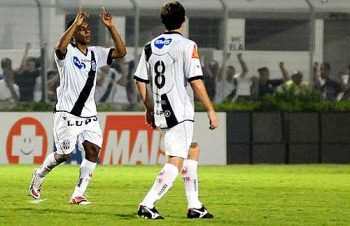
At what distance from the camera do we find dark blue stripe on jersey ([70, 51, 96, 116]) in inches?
550

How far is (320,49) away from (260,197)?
1140 centimetres

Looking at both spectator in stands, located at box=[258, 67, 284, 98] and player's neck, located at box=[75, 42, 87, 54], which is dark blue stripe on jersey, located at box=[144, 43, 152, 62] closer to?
player's neck, located at box=[75, 42, 87, 54]

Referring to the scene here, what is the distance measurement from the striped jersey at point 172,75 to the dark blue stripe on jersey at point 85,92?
2.12 meters

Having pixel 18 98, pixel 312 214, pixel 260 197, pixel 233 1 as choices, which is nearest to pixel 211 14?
pixel 233 1

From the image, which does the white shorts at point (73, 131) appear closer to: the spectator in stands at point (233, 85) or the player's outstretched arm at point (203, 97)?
the player's outstretched arm at point (203, 97)

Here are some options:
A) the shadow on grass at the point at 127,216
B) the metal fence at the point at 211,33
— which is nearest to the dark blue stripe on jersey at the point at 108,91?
the metal fence at the point at 211,33

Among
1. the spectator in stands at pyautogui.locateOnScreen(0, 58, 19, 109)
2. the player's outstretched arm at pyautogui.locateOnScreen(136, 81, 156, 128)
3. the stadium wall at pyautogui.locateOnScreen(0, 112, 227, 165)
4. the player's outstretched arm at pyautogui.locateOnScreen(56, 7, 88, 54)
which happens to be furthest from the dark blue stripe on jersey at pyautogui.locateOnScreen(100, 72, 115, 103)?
the player's outstretched arm at pyautogui.locateOnScreen(136, 81, 156, 128)

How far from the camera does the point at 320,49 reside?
26609 mm

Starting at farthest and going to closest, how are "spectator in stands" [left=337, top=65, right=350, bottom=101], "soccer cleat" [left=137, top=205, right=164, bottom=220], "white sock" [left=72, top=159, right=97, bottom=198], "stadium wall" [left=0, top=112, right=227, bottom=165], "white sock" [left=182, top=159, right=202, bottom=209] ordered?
"spectator in stands" [left=337, top=65, right=350, bottom=101] < "stadium wall" [left=0, top=112, right=227, bottom=165] < "white sock" [left=72, top=159, right=97, bottom=198] < "white sock" [left=182, top=159, right=202, bottom=209] < "soccer cleat" [left=137, top=205, right=164, bottom=220]

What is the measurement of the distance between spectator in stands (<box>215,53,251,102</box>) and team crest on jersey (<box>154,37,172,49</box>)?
14175mm

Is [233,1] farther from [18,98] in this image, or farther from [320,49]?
[18,98]

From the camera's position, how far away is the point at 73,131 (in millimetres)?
13969

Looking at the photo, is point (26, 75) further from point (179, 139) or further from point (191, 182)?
point (179, 139)

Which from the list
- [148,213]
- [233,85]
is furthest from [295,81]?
[148,213]
